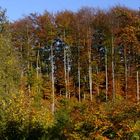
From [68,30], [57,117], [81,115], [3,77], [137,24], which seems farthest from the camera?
[68,30]

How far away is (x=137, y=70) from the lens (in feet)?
203

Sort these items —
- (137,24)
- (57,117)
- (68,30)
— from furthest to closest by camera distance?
(68,30) < (137,24) < (57,117)

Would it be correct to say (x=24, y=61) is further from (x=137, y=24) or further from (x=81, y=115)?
(x=81, y=115)

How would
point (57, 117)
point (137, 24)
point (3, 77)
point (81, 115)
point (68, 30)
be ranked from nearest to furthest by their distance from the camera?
1. point (81, 115)
2. point (57, 117)
3. point (3, 77)
4. point (137, 24)
5. point (68, 30)

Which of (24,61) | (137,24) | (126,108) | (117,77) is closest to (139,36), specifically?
(137,24)

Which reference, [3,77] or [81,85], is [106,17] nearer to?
[81,85]

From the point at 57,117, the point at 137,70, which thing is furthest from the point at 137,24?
the point at 57,117

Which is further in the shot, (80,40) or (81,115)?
(80,40)

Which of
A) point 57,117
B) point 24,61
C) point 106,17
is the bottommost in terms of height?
point 57,117

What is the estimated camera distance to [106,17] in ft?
205

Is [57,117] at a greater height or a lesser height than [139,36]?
lesser

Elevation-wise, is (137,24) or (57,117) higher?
(137,24)

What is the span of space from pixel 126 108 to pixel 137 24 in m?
36.8

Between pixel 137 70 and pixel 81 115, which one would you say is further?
pixel 137 70
